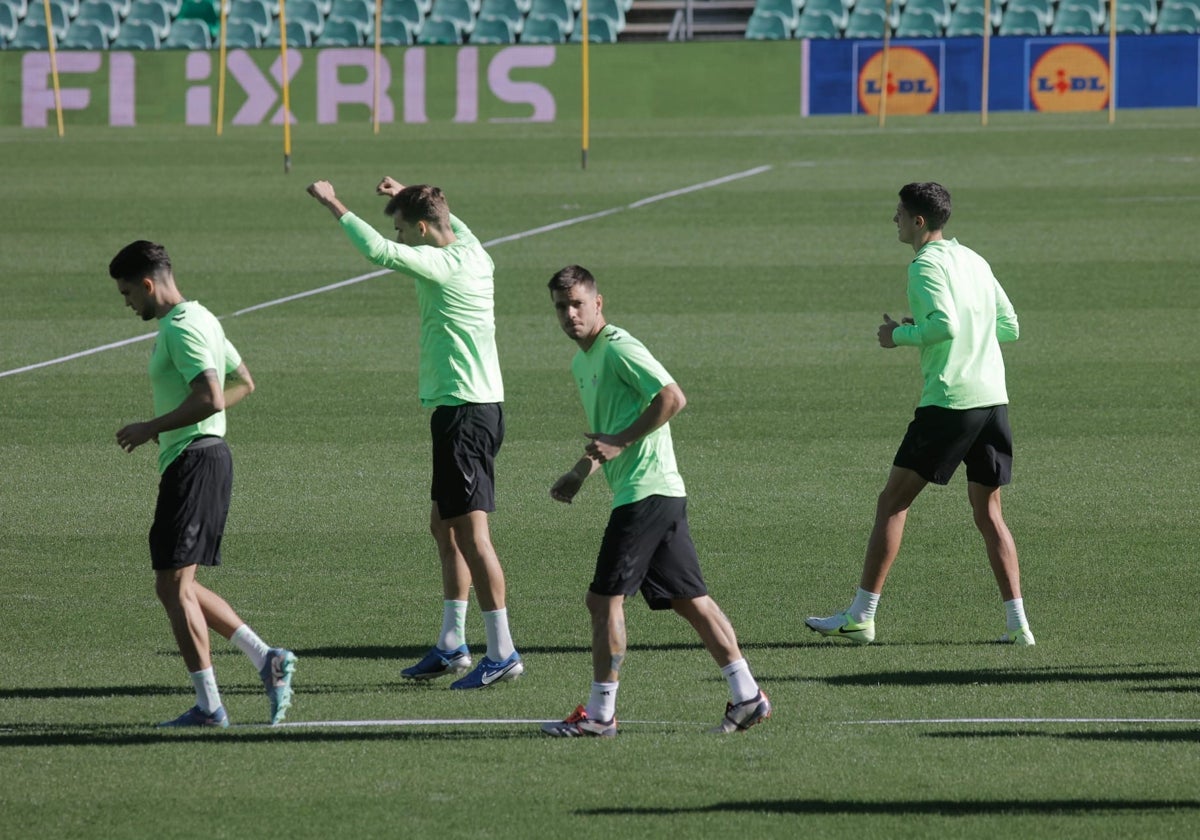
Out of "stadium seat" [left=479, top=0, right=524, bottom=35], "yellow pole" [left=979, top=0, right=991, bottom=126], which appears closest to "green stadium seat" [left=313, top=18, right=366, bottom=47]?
"stadium seat" [left=479, top=0, right=524, bottom=35]

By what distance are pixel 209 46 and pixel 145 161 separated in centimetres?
732

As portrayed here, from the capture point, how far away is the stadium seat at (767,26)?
35.0 m

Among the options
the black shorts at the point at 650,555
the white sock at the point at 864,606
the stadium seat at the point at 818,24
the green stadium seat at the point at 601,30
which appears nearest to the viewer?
the black shorts at the point at 650,555

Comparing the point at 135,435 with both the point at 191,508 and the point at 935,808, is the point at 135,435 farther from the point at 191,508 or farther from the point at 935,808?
the point at 935,808

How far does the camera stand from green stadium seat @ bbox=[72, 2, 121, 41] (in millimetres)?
36531

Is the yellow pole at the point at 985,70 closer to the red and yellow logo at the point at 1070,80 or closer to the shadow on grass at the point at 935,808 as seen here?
the red and yellow logo at the point at 1070,80

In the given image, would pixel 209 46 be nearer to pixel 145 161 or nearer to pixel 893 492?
pixel 145 161

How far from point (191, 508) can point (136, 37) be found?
3147cm

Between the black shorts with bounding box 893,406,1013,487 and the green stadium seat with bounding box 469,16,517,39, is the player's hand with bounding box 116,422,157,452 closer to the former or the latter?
the black shorts with bounding box 893,406,1013,487

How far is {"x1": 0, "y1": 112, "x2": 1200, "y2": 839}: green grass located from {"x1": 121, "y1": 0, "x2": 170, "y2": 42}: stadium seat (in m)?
12.8

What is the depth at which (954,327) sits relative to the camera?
320 inches

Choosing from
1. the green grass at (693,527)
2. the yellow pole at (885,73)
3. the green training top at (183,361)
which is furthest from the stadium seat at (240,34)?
the green training top at (183,361)

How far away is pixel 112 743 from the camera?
272 inches

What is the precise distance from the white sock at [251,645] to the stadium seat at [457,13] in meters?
30.5
